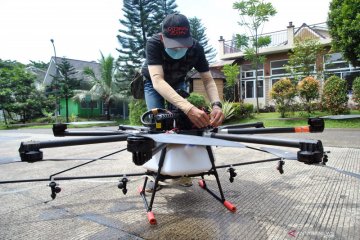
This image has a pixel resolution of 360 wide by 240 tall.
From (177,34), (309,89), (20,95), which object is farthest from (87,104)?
(177,34)

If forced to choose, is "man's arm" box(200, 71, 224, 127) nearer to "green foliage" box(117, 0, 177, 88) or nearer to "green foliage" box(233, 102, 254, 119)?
"green foliage" box(233, 102, 254, 119)

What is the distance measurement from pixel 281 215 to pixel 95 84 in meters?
30.3

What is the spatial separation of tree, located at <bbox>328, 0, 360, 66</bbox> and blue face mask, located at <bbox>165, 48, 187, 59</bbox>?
13.0m

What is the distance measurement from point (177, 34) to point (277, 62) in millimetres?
22073

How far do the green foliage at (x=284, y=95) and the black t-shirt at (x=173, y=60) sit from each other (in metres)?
12.9

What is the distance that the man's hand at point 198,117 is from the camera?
206cm

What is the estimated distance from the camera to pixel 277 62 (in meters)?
22.5

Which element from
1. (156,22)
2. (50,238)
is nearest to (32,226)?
(50,238)

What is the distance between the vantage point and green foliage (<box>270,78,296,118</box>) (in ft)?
48.3

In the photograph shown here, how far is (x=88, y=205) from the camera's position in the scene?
273 centimetres

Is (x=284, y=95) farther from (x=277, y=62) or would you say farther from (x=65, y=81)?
(x=65, y=81)

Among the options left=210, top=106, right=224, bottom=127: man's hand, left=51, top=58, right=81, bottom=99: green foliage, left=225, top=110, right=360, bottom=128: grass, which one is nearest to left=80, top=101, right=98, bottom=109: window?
left=51, top=58, right=81, bottom=99: green foliage

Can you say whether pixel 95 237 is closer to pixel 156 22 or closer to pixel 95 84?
pixel 156 22

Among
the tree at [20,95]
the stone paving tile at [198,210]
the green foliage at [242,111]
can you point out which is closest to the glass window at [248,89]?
the green foliage at [242,111]
